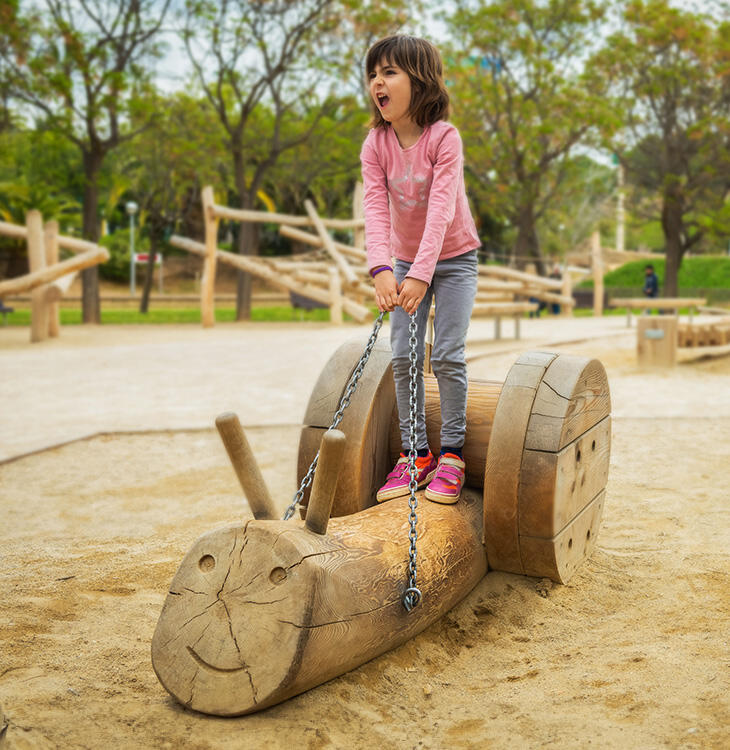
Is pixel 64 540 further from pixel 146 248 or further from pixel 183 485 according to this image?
pixel 146 248

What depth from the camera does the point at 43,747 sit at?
1858 millimetres

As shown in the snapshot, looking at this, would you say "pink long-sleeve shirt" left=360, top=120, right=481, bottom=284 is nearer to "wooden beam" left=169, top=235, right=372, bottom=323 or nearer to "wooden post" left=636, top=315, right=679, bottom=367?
"wooden post" left=636, top=315, right=679, bottom=367

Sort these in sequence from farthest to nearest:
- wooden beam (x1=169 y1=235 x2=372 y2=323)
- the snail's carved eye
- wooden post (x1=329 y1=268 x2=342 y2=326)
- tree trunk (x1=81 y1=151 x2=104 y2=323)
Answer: tree trunk (x1=81 y1=151 x2=104 y2=323)
wooden beam (x1=169 y1=235 x2=372 y2=323)
wooden post (x1=329 y1=268 x2=342 y2=326)
the snail's carved eye

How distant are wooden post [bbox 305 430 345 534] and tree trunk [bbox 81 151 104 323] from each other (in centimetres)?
1780

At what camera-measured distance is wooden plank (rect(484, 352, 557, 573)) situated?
107 inches

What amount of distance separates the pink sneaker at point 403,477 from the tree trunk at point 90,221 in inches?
674

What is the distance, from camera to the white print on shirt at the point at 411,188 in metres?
2.88

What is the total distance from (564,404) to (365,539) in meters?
0.78

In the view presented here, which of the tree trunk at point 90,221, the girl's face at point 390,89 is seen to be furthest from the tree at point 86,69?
the girl's face at point 390,89

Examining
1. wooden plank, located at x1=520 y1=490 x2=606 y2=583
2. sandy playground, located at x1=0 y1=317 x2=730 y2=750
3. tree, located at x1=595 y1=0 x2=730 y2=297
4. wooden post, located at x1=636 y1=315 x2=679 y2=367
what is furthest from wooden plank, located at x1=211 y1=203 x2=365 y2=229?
wooden plank, located at x1=520 y1=490 x2=606 y2=583

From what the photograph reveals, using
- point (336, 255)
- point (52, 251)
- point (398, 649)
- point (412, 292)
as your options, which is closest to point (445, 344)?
point (412, 292)

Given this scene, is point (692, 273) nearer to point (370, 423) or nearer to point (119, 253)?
point (119, 253)

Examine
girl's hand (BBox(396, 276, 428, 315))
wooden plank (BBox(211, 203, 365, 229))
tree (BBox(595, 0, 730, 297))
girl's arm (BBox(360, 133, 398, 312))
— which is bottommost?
girl's hand (BBox(396, 276, 428, 315))

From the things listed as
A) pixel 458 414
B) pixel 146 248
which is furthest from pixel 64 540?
pixel 146 248
